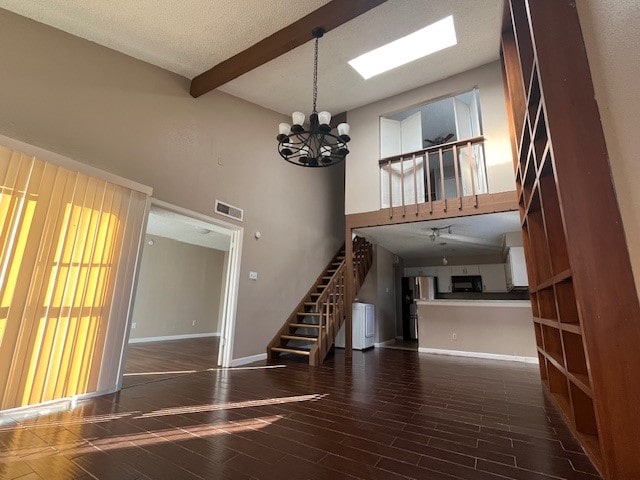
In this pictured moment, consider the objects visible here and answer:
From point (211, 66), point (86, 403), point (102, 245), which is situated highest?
point (211, 66)

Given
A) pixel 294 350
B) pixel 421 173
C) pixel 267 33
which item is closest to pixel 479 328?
pixel 421 173

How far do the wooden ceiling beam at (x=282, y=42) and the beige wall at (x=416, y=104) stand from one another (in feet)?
8.06

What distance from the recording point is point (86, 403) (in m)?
2.53

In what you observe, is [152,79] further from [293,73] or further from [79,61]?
[293,73]

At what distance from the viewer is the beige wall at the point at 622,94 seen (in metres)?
1.45

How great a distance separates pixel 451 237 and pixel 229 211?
4.30 m

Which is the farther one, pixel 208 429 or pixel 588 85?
pixel 208 429

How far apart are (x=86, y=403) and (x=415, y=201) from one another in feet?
15.9

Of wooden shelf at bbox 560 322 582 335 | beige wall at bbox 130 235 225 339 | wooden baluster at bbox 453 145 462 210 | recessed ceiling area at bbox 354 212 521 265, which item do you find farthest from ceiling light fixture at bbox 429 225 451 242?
beige wall at bbox 130 235 225 339

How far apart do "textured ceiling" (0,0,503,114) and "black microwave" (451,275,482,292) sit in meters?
5.02

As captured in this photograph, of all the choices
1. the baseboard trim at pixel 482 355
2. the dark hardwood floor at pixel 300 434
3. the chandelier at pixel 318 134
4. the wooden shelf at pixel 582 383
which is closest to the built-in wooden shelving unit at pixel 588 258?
the wooden shelf at pixel 582 383

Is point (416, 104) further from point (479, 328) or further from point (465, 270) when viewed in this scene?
point (465, 270)

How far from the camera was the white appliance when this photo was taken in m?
5.89

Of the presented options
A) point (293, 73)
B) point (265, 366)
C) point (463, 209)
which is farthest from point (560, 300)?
point (293, 73)
